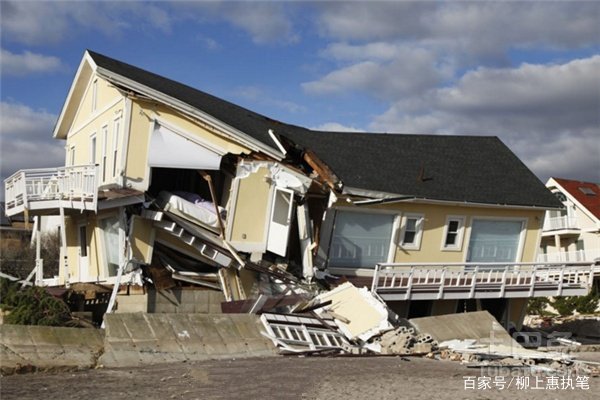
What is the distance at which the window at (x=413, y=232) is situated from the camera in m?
24.9

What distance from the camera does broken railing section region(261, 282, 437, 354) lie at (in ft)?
57.9

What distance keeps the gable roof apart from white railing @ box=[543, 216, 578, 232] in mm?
1331

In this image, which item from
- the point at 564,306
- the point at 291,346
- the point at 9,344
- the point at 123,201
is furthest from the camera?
the point at 564,306

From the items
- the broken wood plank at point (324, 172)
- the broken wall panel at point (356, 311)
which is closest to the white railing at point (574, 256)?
the broken wood plank at point (324, 172)

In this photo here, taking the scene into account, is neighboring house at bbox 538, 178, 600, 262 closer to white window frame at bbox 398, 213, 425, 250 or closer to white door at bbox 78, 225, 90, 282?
white window frame at bbox 398, 213, 425, 250

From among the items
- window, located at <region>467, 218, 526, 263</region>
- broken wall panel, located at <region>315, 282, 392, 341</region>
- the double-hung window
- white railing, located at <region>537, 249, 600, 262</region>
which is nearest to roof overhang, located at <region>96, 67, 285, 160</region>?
the double-hung window

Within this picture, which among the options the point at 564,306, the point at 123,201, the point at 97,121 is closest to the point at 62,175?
the point at 123,201

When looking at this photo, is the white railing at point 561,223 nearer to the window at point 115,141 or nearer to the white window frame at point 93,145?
the white window frame at point 93,145

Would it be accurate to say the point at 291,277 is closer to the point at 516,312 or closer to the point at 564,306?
the point at 516,312

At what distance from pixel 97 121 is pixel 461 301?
1315cm

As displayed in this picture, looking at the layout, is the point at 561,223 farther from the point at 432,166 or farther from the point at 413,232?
the point at 413,232

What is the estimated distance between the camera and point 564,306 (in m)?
42.2

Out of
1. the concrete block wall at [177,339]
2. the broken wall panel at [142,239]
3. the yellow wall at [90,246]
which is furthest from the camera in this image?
the yellow wall at [90,246]

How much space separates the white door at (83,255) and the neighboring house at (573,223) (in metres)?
36.0
